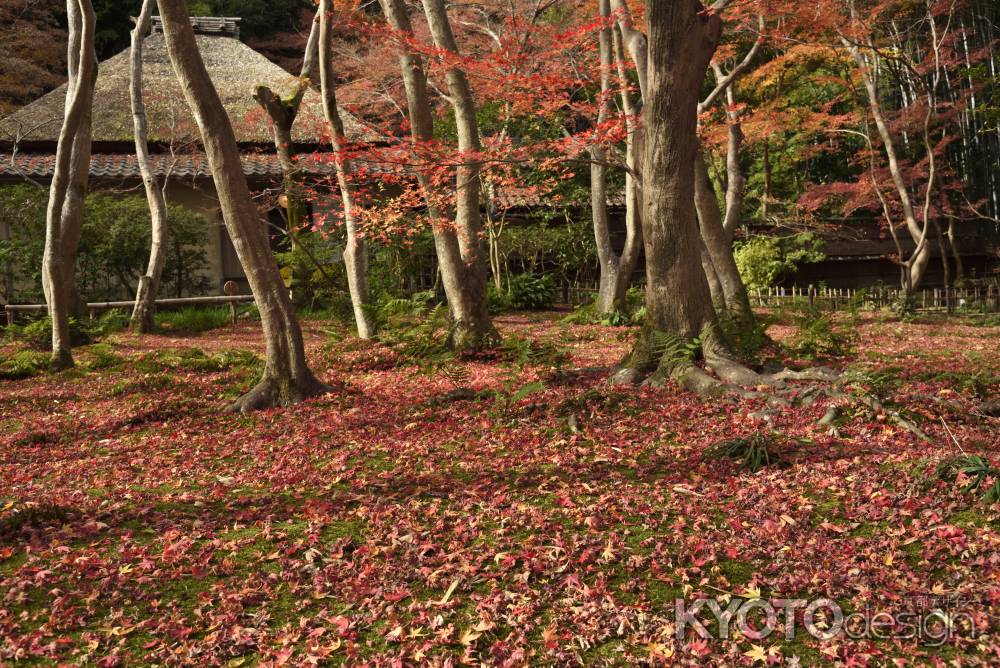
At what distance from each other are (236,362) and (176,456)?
384 cm

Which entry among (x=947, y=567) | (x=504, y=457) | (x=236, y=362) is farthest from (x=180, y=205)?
(x=947, y=567)

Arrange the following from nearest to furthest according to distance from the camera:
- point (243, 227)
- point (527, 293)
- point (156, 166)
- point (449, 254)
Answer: point (243, 227)
point (449, 254)
point (527, 293)
point (156, 166)

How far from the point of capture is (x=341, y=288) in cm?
1630

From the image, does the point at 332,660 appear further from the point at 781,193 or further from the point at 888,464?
the point at 781,193

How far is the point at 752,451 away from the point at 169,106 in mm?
17958

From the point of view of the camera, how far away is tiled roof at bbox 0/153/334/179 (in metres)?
17.2

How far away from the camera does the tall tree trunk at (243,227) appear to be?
7102 mm

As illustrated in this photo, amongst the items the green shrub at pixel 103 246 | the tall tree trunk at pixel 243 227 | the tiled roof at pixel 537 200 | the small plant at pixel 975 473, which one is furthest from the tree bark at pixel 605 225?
the small plant at pixel 975 473

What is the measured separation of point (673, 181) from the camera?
7.18m

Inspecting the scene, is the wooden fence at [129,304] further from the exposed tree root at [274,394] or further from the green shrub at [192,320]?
the exposed tree root at [274,394]

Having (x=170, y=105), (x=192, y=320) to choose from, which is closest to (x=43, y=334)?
(x=192, y=320)

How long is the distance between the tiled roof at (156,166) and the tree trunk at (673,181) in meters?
10.9

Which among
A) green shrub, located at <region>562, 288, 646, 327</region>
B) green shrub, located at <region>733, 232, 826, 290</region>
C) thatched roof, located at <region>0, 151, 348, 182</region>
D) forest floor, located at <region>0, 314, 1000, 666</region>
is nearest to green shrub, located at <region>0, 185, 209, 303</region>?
thatched roof, located at <region>0, 151, 348, 182</region>

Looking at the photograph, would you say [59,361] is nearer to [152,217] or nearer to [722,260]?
[152,217]
